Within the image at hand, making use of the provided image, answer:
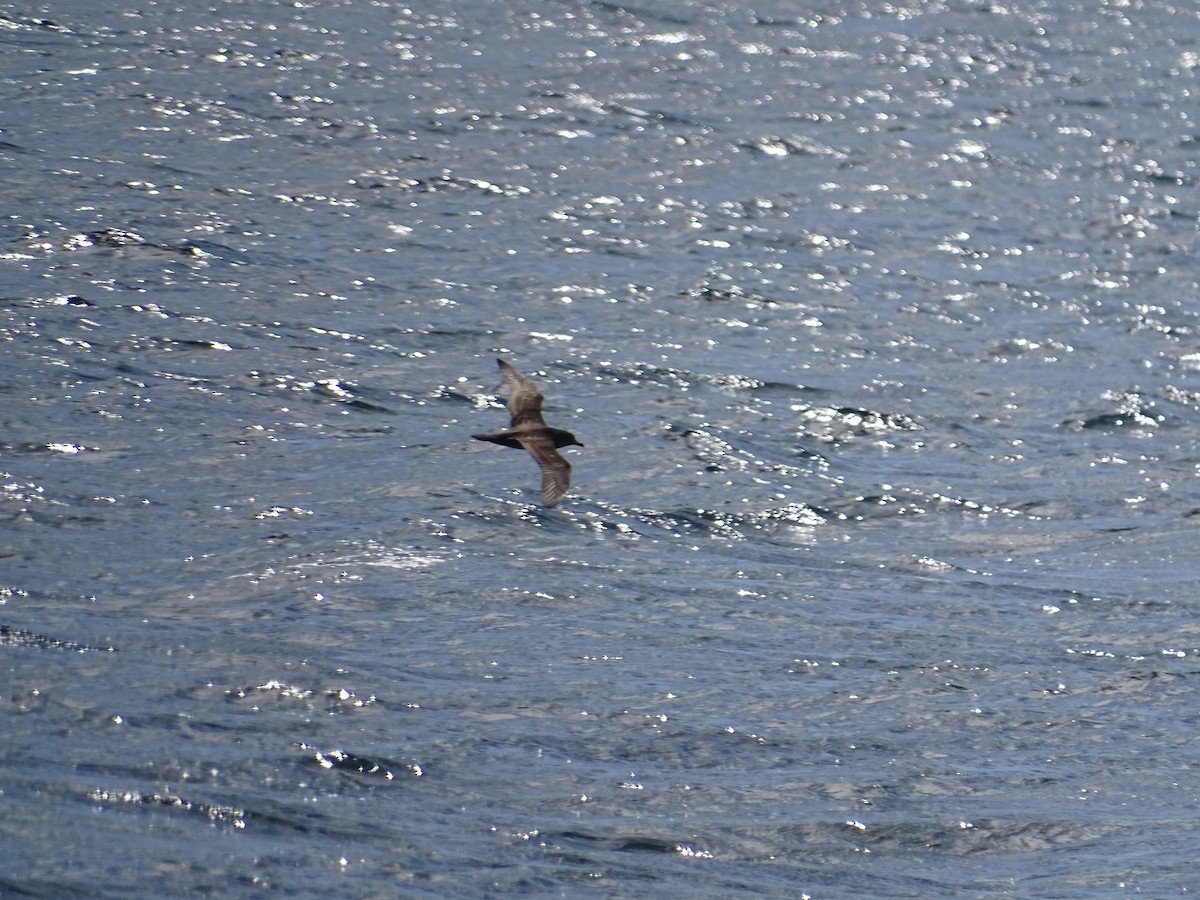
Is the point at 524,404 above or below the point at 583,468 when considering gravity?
above

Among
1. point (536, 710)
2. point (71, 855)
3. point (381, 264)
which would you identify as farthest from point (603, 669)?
→ point (381, 264)

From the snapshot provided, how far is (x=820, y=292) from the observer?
19250 mm

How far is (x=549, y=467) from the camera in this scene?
1180cm

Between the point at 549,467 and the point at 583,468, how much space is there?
3.27 m

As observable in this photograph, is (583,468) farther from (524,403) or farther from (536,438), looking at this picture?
(536,438)

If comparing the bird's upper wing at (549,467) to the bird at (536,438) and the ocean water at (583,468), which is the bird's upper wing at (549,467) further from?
the ocean water at (583,468)

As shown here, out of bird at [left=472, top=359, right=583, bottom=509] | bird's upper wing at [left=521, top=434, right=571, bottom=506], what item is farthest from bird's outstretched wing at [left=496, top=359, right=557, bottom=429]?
bird's upper wing at [left=521, top=434, right=571, bottom=506]

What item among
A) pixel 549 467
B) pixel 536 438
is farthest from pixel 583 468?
pixel 549 467

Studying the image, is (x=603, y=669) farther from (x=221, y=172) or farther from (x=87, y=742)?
(x=221, y=172)

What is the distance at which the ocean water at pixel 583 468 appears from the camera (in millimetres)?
9992

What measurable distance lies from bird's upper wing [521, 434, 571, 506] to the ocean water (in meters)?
1.03

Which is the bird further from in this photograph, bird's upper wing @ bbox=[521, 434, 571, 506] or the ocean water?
the ocean water

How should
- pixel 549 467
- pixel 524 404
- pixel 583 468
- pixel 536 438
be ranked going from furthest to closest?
pixel 583 468, pixel 524 404, pixel 536 438, pixel 549 467

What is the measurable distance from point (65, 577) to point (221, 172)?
30.6 ft
